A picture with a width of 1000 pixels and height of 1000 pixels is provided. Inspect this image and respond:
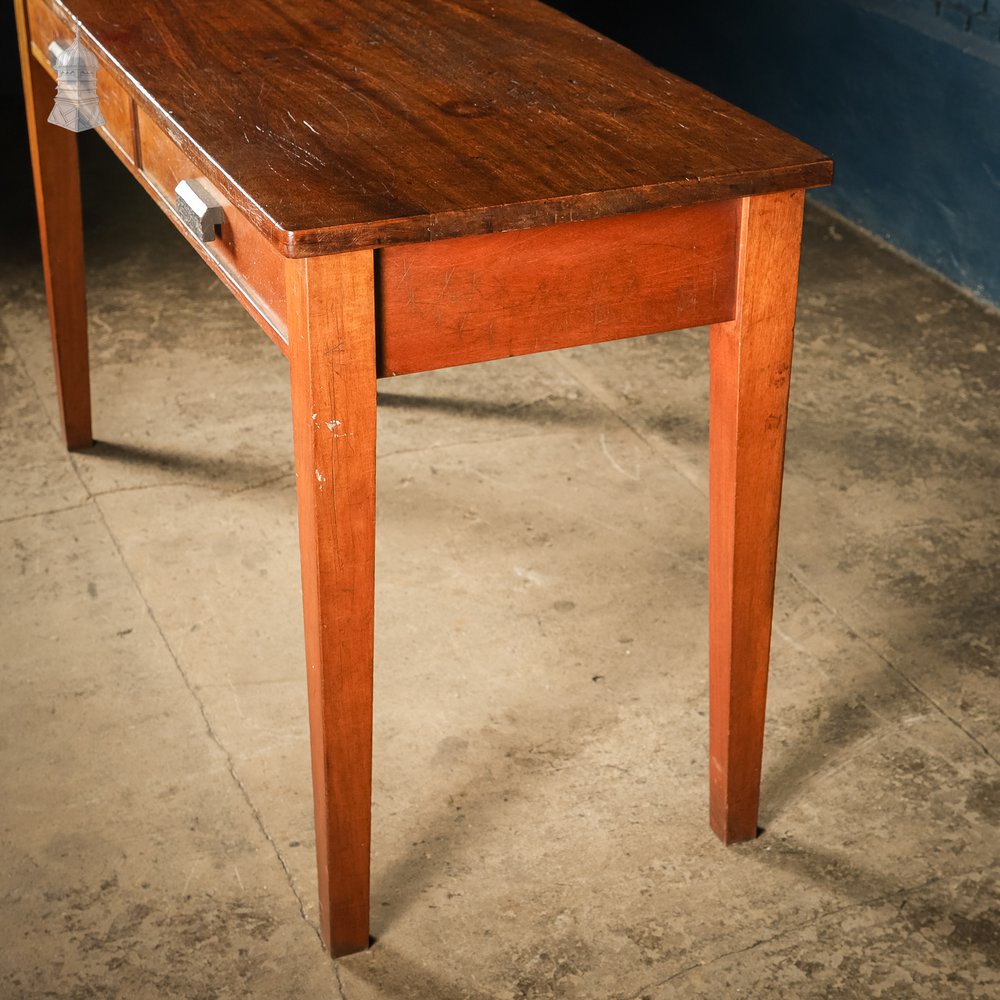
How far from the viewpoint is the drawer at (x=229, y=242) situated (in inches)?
53.4

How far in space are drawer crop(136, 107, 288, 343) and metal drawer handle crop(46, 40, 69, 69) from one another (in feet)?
1.21

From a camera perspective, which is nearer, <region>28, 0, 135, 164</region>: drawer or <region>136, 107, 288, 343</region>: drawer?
<region>136, 107, 288, 343</region>: drawer

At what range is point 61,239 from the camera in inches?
95.6

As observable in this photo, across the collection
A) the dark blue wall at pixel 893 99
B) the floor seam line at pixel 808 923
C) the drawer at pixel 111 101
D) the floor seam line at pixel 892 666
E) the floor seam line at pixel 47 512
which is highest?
the drawer at pixel 111 101

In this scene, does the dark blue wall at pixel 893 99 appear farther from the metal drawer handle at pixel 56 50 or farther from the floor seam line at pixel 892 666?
the metal drawer handle at pixel 56 50

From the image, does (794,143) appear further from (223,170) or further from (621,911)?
(621,911)

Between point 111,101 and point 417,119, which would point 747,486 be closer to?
point 417,119

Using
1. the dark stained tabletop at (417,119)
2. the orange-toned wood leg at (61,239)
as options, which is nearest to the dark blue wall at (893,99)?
the dark stained tabletop at (417,119)

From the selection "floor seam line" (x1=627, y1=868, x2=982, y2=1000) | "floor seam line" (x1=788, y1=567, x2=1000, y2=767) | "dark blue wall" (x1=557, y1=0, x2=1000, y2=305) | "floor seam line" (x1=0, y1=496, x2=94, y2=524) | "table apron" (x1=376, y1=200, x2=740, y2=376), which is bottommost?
"floor seam line" (x1=627, y1=868, x2=982, y2=1000)

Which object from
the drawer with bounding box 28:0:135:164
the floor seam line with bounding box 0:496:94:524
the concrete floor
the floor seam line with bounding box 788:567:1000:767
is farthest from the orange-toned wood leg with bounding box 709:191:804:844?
the floor seam line with bounding box 0:496:94:524

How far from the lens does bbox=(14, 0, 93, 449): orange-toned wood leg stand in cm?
231

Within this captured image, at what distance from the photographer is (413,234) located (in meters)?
1.25

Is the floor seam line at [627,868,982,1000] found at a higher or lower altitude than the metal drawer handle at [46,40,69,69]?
lower

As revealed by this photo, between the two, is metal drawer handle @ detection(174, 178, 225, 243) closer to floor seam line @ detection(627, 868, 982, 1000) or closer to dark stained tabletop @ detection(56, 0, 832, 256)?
dark stained tabletop @ detection(56, 0, 832, 256)
